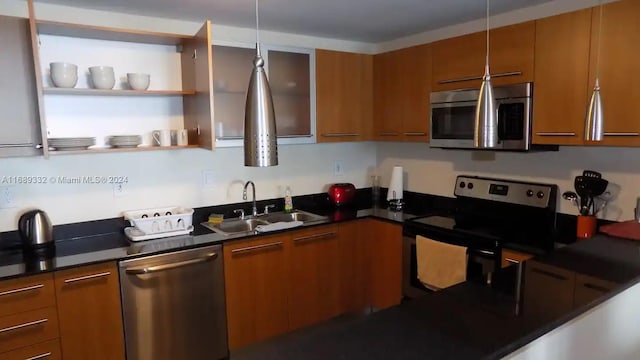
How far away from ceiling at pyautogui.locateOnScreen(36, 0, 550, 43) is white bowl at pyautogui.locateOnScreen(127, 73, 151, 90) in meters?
0.40

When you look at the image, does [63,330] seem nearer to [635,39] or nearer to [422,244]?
[422,244]

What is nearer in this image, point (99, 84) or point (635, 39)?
point (635, 39)

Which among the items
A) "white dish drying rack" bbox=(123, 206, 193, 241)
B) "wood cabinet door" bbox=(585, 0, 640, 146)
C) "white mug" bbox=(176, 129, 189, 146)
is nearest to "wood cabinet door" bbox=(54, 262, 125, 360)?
"white dish drying rack" bbox=(123, 206, 193, 241)

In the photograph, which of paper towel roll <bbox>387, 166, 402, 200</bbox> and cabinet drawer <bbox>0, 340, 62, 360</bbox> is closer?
cabinet drawer <bbox>0, 340, 62, 360</bbox>

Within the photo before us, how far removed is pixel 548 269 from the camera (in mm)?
1658

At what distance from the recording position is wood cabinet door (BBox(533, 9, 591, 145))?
2.26 m

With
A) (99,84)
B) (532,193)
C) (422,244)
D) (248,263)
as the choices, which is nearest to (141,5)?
(99,84)

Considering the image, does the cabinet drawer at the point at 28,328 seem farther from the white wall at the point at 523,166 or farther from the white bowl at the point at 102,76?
the white wall at the point at 523,166

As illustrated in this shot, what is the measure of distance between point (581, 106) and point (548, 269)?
1.07 m

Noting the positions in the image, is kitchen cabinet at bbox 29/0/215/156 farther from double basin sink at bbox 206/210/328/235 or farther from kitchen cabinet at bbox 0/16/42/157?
double basin sink at bbox 206/210/328/235

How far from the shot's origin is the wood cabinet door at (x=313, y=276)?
9.74 ft

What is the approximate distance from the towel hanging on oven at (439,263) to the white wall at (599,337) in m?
1.00

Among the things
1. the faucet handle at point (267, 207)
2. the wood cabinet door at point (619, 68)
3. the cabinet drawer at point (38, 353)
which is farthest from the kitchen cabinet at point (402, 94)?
the cabinet drawer at point (38, 353)

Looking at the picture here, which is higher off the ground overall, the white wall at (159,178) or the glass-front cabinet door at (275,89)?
the glass-front cabinet door at (275,89)
